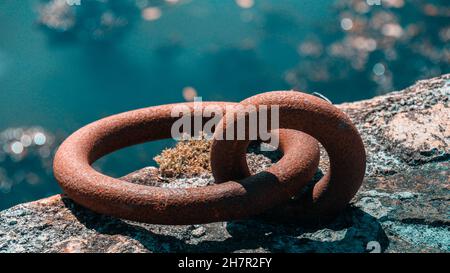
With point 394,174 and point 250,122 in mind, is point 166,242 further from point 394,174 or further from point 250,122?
point 394,174

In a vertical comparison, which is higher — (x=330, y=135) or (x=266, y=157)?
(x=330, y=135)

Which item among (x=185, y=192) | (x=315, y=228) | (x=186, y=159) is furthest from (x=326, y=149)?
(x=186, y=159)

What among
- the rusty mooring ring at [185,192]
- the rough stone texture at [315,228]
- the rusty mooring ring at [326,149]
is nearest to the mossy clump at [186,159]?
the rough stone texture at [315,228]

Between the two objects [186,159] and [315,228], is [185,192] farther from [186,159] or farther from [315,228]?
[186,159]

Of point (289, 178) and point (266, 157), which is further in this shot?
point (266, 157)

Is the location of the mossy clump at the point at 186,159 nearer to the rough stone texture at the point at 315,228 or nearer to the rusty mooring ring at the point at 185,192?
the rough stone texture at the point at 315,228
